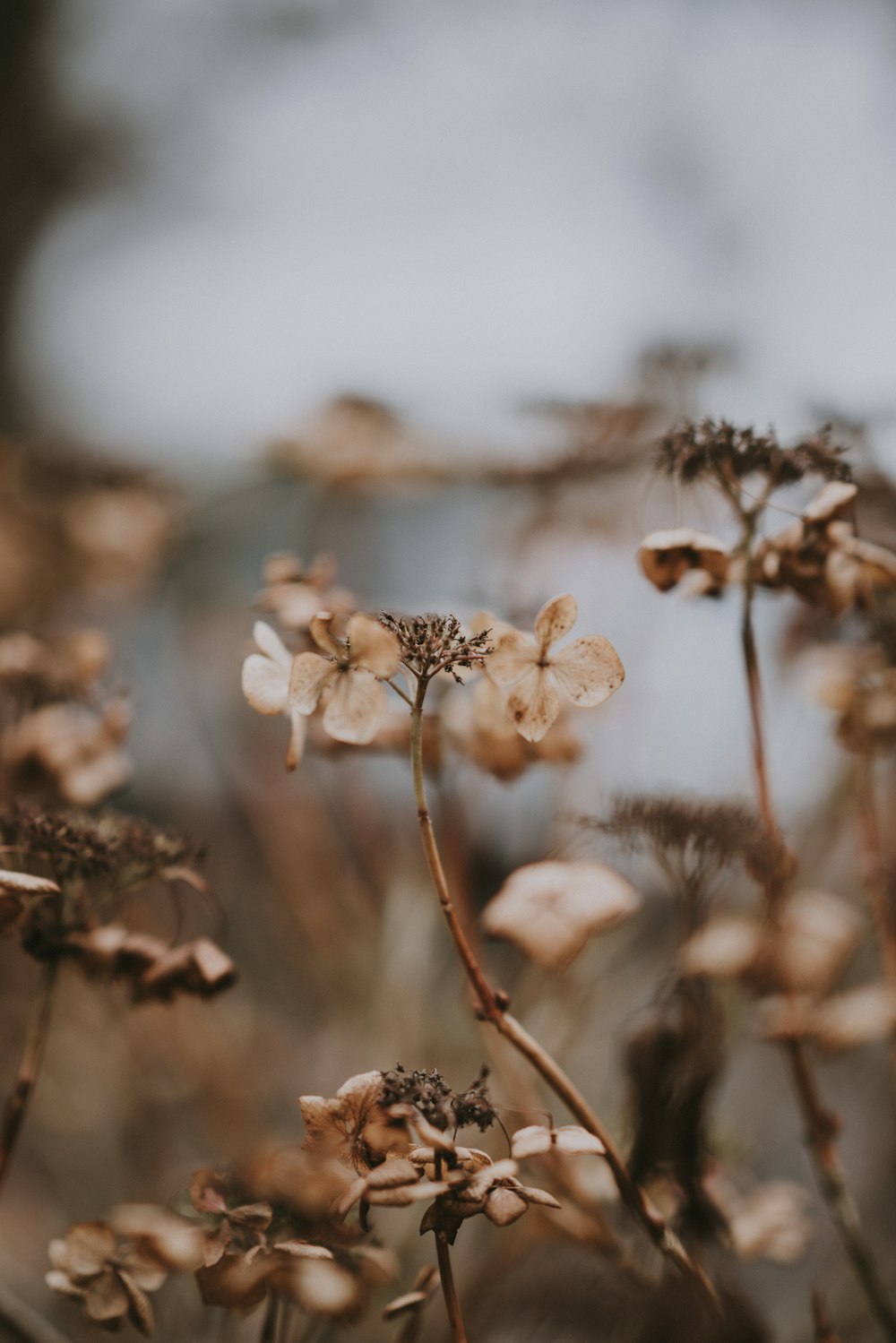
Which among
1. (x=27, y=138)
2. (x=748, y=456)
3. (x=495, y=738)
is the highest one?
(x=27, y=138)

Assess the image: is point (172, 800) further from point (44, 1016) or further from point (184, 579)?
point (44, 1016)

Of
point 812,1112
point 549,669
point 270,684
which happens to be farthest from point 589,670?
point 812,1112

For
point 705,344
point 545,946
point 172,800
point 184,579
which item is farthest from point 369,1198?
point 184,579

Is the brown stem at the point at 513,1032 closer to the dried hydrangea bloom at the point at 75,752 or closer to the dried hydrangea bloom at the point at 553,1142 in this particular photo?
the dried hydrangea bloom at the point at 553,1142

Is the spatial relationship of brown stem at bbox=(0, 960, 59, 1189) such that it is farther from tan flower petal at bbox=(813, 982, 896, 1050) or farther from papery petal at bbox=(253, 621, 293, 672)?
tan flower petal at bbox=(813, 982, 896, 1050)

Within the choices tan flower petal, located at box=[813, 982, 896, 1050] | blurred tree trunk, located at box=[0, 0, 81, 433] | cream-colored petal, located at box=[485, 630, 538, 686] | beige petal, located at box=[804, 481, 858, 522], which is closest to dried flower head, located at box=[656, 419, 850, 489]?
beige petal, located at box=[804, 481, 858, 522]

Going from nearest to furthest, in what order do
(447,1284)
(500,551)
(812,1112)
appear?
(447,1284) → (812,1112) → (500,551)

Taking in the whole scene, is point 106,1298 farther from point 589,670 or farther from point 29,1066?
point 589,670

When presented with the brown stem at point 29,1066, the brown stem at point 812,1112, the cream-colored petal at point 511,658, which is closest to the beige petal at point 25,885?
the brown stem at point 29,1066
